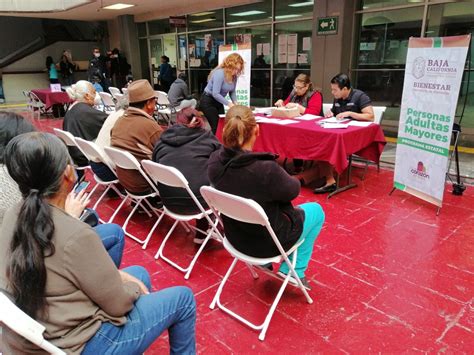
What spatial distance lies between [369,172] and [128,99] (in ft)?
10.1

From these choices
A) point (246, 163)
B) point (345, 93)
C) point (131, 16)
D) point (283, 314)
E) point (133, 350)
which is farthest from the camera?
→ point (131, 16)

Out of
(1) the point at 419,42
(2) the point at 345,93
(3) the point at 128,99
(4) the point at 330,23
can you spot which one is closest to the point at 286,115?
(2) the point at 345,93

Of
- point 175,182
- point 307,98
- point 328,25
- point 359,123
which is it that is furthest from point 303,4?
point 175,182

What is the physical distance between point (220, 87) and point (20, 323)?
417cm

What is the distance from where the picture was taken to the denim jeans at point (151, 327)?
1212 mm

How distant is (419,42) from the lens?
3250 millimetres

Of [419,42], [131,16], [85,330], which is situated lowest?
[85,330]

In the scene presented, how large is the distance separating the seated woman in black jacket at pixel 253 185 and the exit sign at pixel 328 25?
17.7 feet

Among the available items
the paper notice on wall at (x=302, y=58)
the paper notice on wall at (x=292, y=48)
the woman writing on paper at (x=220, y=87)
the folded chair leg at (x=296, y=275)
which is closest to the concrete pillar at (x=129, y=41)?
the paper notice on wall at (x=292, y=48)

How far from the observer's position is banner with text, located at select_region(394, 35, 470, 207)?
9.82ft

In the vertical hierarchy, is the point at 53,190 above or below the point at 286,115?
above

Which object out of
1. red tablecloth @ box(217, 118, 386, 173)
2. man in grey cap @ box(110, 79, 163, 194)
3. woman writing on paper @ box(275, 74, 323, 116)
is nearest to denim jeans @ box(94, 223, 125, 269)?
man in grey cap @ box(110, 79, 163, 194)

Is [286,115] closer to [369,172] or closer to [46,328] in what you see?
[369,172]

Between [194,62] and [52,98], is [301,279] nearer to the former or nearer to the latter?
[52,98]
